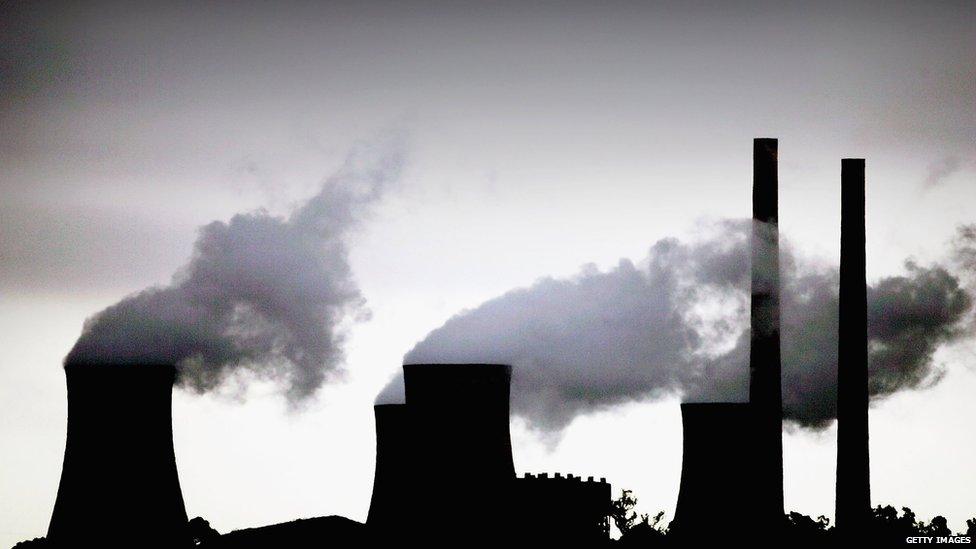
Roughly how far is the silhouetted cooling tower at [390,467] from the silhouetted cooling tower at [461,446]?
2.13 m

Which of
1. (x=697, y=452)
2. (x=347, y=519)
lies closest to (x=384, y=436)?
(x=347, y=519)

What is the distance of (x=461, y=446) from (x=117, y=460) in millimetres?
3911

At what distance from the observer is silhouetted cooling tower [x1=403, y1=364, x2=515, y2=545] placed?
2030 centimetres

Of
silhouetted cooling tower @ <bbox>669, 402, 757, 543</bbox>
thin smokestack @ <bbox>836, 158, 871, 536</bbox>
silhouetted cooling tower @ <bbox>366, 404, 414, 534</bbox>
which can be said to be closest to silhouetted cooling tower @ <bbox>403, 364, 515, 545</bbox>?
silhouetted cooling tower @ <bbox>366, 404, 414, 534</bbox>

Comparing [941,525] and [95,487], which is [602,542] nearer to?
[95,487]

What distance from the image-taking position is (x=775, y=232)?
24234mm

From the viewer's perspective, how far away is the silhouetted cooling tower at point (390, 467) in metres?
23.2

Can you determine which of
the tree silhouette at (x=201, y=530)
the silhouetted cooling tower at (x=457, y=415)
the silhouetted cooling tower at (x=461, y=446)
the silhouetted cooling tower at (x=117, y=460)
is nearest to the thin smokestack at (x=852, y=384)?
the silhouetted cooling tower at (x=461, y=446)

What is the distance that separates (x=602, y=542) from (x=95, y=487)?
8127 mm

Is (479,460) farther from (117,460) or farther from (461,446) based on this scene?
(117,460)

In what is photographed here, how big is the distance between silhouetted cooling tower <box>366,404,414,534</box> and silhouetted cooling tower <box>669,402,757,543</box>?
3.57 meters

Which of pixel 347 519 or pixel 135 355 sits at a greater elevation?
pixel 135 355

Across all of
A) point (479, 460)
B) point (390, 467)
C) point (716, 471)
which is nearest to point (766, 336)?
point (716, 471)

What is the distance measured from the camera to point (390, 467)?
2347 centimetres
